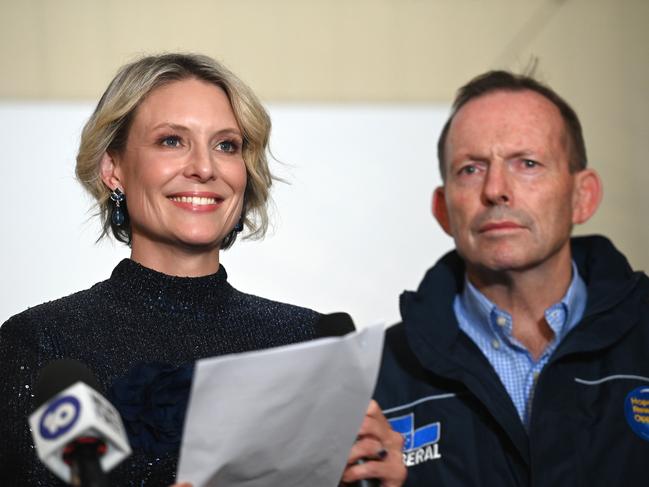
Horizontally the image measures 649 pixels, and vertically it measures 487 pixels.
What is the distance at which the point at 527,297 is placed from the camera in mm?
2508

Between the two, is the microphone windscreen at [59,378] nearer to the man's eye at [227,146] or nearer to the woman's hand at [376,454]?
the woman's hand at [376,454]

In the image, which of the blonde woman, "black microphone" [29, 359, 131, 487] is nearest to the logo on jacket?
the blonde woman

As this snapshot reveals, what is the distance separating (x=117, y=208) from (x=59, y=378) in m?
0.88

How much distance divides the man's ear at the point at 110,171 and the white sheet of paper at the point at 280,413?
885mm

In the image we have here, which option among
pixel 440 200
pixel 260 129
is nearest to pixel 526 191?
pixel 440 200

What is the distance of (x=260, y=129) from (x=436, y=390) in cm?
82

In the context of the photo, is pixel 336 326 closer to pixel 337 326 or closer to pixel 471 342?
pixel 337 326

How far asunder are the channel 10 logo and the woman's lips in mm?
892

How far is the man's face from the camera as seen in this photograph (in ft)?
8.14

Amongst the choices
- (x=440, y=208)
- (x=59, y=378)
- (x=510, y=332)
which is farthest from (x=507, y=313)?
(x=59, y=378)

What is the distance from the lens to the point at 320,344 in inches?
48.2

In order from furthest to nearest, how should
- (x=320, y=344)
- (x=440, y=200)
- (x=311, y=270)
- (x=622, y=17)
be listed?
(x=622, y=17) → (x=311, y=270) → (x=440, y=200) → (x=320, y=344)

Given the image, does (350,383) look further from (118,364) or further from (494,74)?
(494,74)

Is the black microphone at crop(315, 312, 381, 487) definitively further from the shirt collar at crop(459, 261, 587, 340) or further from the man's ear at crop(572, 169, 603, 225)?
the man's ear at crop(572, 169, 603, 225)
